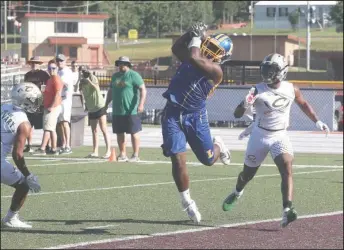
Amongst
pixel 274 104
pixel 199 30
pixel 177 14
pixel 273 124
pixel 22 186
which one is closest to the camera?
pixel 199 30

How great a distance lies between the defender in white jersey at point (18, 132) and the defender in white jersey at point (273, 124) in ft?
5.02

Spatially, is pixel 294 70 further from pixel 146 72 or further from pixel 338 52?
pixel 146 72

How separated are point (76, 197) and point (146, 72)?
2856cm

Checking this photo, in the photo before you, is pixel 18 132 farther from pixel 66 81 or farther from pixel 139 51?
pixel 139 51

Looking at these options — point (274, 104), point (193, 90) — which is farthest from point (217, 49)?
point (274, 104)

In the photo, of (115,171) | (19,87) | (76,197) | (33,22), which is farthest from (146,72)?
(19,87)

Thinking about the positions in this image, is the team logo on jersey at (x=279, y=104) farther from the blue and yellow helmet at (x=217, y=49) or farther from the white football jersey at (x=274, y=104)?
the blue and yellow helmet at (x=217, y=49)

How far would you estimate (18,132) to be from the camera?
9641 mm

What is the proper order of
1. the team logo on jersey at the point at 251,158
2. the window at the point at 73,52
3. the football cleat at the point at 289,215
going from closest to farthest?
the team logo on jersey at the point at 251,158
the football cleat at the point at 289,215
the window at the point at 73,52

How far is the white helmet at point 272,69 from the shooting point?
266 inches

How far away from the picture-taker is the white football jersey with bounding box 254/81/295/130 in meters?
7.96

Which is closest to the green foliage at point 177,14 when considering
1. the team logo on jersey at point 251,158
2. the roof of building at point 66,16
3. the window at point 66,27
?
the team logo on jersey at point 251,158

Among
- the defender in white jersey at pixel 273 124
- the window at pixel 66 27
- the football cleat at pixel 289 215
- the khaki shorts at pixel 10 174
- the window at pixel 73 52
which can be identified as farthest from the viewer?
the window at pixel 73 52

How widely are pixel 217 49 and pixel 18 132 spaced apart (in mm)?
3553
